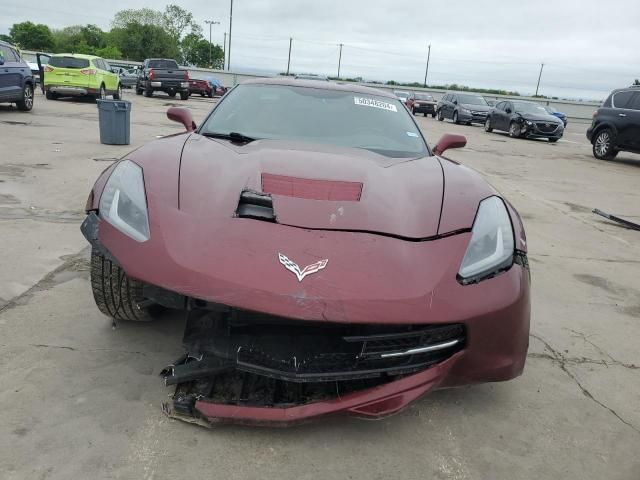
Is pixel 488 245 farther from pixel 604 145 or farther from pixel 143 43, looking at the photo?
pixel 143 43

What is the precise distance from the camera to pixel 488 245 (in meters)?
2.19

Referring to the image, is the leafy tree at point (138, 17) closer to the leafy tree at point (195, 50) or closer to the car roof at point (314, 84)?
the leafy tree at point (195, 50)

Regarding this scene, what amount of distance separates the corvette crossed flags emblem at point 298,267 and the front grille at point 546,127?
19.4 meters

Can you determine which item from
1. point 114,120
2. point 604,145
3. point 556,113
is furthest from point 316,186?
point 556,113

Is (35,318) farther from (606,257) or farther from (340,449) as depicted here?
(606,257)

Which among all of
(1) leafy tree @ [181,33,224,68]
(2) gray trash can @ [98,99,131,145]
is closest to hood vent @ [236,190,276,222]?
(2) gray trash can @ [98,99,131,145]

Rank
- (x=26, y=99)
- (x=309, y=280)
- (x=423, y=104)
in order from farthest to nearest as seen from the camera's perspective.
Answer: (x=423, y=104) → (x=26, y=99) → (x=309, y=280)

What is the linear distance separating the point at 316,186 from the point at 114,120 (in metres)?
8.14

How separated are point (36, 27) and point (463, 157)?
90.3 meters

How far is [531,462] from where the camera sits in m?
2.02

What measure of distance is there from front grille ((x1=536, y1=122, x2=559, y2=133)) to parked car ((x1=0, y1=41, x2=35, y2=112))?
636 inches

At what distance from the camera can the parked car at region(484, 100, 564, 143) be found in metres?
19.3

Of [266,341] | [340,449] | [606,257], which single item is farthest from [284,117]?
[606,257]

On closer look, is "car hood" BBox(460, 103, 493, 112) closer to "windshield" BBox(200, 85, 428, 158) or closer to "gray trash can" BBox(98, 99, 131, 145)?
"gray trash can" BBox(98, 99, 131, 145)
